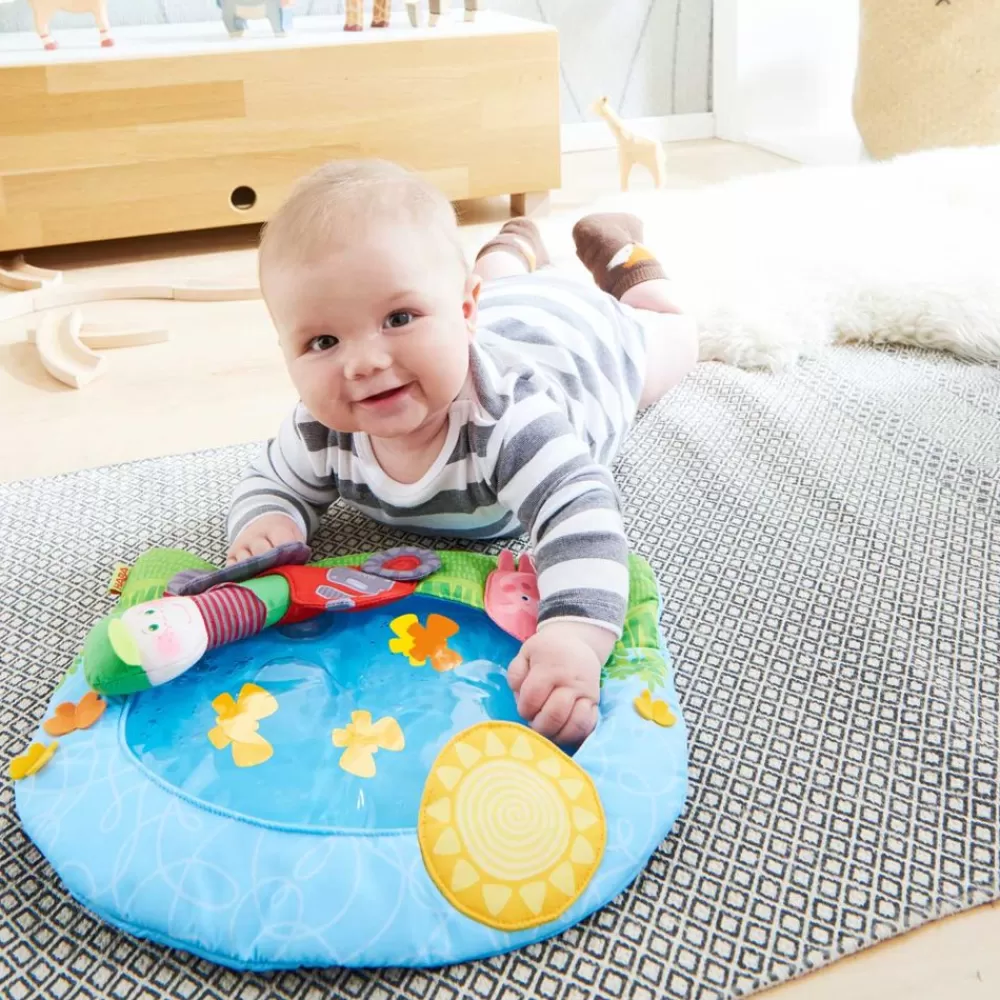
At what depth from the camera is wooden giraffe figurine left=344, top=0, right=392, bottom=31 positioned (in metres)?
2.05

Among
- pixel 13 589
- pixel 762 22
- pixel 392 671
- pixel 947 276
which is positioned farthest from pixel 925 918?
pixel 762 22

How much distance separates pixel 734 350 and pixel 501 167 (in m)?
0.97

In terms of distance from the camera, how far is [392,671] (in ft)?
2.59

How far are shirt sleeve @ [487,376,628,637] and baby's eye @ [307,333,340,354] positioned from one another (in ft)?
0.53

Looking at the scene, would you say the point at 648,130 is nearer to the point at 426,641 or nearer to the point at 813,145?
the point at 813,145

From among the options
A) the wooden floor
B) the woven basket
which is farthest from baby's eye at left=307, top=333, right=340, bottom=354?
the woven basket

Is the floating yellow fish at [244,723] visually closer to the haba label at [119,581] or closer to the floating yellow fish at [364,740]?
the floating yellow fish at [364,740]

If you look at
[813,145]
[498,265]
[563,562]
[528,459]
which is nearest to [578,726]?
[563,562]

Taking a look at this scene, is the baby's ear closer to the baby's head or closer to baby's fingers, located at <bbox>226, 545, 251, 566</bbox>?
the baby's head

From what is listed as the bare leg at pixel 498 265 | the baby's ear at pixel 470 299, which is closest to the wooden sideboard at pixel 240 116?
the bare leg at pixel 498 265

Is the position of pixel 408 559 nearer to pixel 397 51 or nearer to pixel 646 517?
pixel 646 517

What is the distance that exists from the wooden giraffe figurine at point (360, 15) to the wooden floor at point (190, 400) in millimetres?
453

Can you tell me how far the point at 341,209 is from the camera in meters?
0.77

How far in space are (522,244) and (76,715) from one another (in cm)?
93
